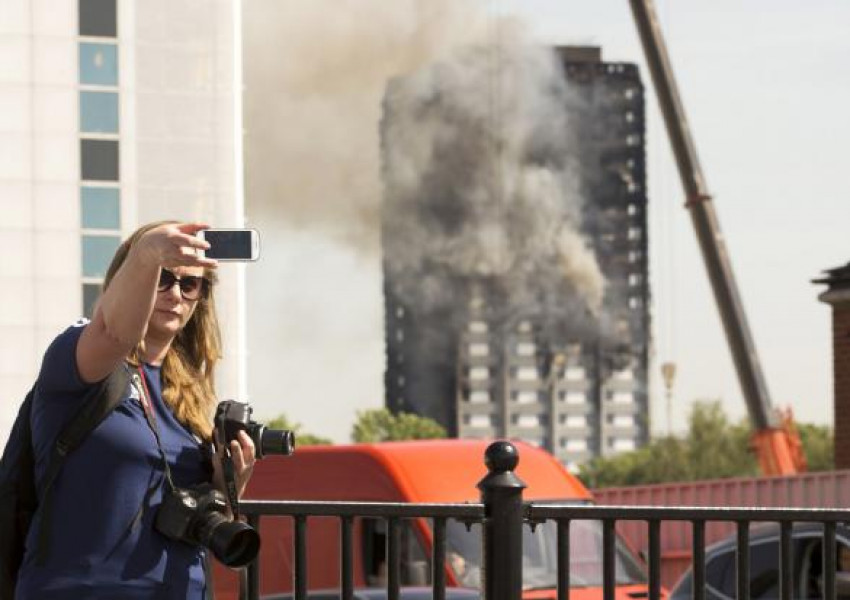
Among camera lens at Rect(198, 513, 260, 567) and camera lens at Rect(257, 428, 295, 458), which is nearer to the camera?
camera lens at Rect(198, 513, 260, 567)

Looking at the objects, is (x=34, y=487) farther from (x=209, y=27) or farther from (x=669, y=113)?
(x=209, y=27)

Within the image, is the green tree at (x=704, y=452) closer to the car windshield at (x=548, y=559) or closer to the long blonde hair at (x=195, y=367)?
the car windshield at (x=548, y=559)

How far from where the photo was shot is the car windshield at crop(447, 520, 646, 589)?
1416 cm

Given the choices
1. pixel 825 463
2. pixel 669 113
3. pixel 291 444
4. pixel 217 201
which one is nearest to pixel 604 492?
pixel 669 113

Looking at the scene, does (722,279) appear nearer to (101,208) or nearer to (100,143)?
(101,208)

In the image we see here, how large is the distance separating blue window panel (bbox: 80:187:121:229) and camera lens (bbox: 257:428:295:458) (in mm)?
72422

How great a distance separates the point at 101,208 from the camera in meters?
76.6

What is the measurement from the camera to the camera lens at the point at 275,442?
485cm

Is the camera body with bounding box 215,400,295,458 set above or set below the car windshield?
above

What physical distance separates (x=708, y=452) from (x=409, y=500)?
12005 cm

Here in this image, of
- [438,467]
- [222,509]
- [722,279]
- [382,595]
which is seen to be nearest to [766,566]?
[382,595]

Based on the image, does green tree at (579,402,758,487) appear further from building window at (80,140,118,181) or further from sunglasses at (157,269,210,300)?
sunglasses at (157,269,210,300)

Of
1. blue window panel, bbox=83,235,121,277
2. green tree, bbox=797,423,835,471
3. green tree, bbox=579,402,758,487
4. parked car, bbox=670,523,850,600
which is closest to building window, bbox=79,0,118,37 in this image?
blue window panel, bbox=83,235,121,277

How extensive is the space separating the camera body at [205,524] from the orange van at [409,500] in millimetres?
9585
